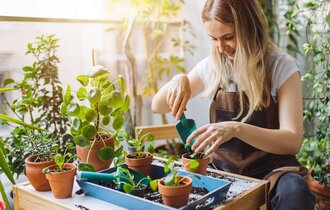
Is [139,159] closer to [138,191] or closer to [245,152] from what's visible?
[138,191]

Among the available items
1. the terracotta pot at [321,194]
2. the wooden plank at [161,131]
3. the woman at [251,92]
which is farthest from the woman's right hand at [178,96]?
the terracotta pot at [321,194]

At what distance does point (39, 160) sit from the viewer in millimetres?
1159

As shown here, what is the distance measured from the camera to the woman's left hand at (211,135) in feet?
3.74

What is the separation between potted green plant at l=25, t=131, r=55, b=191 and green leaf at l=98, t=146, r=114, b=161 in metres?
0.15

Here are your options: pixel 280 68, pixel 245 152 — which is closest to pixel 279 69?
pixel 280 68

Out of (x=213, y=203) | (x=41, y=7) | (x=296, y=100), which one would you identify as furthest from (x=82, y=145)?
(x=41, y=7)

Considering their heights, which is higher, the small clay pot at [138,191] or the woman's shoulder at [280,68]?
the woman's shoulder at [280,68]

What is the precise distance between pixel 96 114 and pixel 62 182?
0.76ft

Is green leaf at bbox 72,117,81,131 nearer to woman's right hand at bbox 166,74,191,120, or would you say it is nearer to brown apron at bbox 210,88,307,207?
woman's right hand at bbox 166,74,191,120

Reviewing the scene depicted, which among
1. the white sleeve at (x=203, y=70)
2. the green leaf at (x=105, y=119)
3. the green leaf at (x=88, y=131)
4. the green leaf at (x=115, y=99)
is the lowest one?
the green leaf at (x=88, y=131)

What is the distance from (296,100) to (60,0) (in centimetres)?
136

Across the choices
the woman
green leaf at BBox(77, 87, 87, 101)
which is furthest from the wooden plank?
green leaf at BBox(77, 87, 87, 101)

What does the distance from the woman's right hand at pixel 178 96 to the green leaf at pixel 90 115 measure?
1.00 ft

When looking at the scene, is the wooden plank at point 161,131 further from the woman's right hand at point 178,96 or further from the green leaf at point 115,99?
the green leaf at point 115,99
